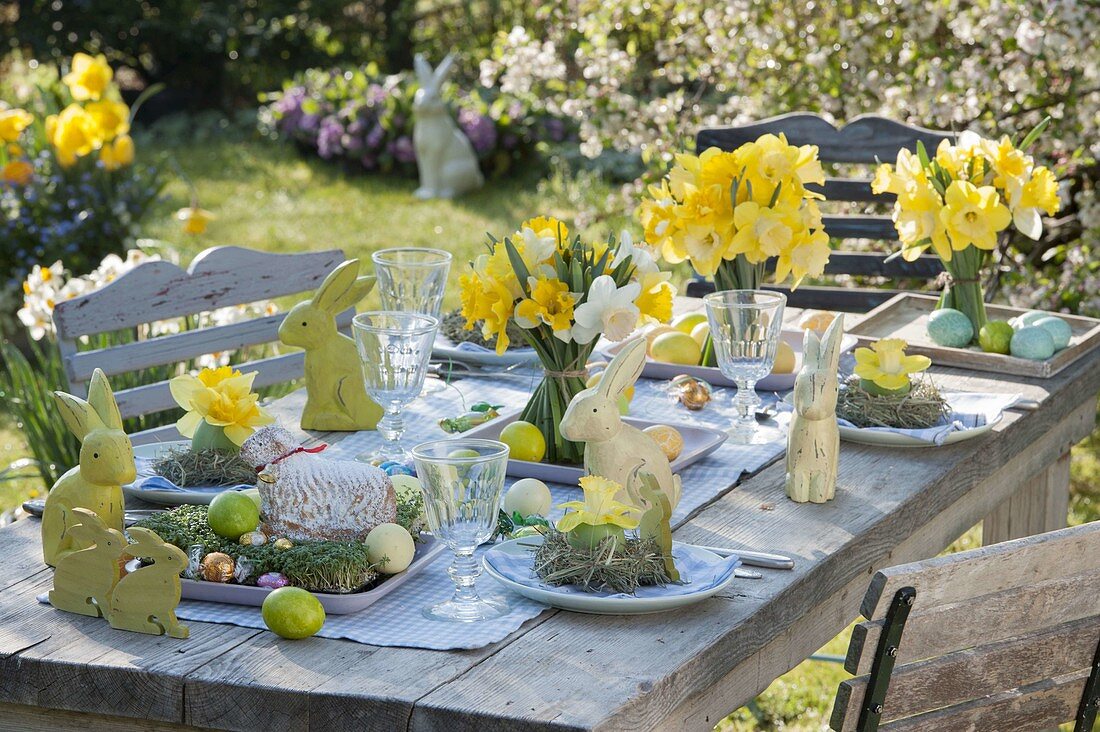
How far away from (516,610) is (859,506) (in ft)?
1.90

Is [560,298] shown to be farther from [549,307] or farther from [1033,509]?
[1033,509]

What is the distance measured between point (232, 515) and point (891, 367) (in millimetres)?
1080

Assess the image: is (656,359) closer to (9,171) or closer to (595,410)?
(595,410)

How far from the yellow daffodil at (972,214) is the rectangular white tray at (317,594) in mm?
1284

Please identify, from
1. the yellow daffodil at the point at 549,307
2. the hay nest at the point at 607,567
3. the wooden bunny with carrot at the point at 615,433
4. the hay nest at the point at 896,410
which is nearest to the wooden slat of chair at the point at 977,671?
the hay nest at the point at 607,567

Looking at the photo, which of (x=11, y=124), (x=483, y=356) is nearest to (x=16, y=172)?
(x=11, y=124)

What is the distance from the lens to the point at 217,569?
5.12 ft

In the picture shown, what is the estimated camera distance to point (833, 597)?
175cm

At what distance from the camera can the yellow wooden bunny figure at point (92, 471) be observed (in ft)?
5.22

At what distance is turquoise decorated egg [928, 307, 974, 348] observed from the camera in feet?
8.45

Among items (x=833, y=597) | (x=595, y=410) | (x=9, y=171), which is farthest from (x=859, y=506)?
(x=9, y=171)

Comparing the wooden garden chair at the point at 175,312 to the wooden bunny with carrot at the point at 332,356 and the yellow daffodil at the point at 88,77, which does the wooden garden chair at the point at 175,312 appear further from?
the yellow daffodil at the point at 88,77

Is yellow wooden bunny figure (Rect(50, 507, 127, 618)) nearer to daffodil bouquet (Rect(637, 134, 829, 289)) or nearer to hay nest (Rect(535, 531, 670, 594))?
hay nest (Rect(535, 531, 670, 594))

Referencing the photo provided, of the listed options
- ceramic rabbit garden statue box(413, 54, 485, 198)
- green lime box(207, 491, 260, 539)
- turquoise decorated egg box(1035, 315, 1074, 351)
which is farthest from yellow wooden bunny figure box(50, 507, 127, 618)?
ceramic rabbit garden statue box(413, 54, 485, 198)
